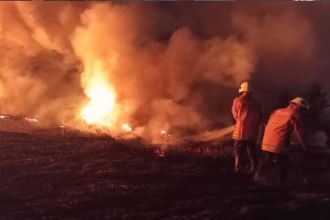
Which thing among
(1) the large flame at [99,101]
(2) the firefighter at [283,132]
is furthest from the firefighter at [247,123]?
(1) the large flame at [99,101]

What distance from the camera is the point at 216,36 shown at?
12.9 meters

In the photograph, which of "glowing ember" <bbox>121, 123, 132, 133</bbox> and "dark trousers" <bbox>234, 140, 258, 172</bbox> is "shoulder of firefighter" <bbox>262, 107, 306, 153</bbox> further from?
"glowing ember" <bbox>121, 123, 132, 133</bbox>

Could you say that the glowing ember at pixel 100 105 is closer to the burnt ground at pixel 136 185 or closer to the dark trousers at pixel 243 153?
the burnt ground at pixel 136 185

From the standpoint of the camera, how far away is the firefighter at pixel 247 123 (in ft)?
34.4

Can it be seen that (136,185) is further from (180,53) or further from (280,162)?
(180,53)

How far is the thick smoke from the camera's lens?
12586 millimetres

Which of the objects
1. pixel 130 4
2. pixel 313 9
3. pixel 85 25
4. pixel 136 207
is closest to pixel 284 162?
pixel 136 207

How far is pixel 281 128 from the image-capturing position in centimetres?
1002

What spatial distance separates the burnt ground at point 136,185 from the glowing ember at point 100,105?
136cm

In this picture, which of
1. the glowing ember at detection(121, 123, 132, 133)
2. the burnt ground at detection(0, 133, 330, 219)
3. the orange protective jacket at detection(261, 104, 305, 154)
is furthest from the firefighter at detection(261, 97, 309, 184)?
the glowing ember at detection(121, 123, 132, 133)

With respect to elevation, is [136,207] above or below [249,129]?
below

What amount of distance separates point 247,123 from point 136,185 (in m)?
2.42

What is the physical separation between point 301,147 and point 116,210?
3506mm

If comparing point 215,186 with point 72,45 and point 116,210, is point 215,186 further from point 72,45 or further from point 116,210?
point 72,45
